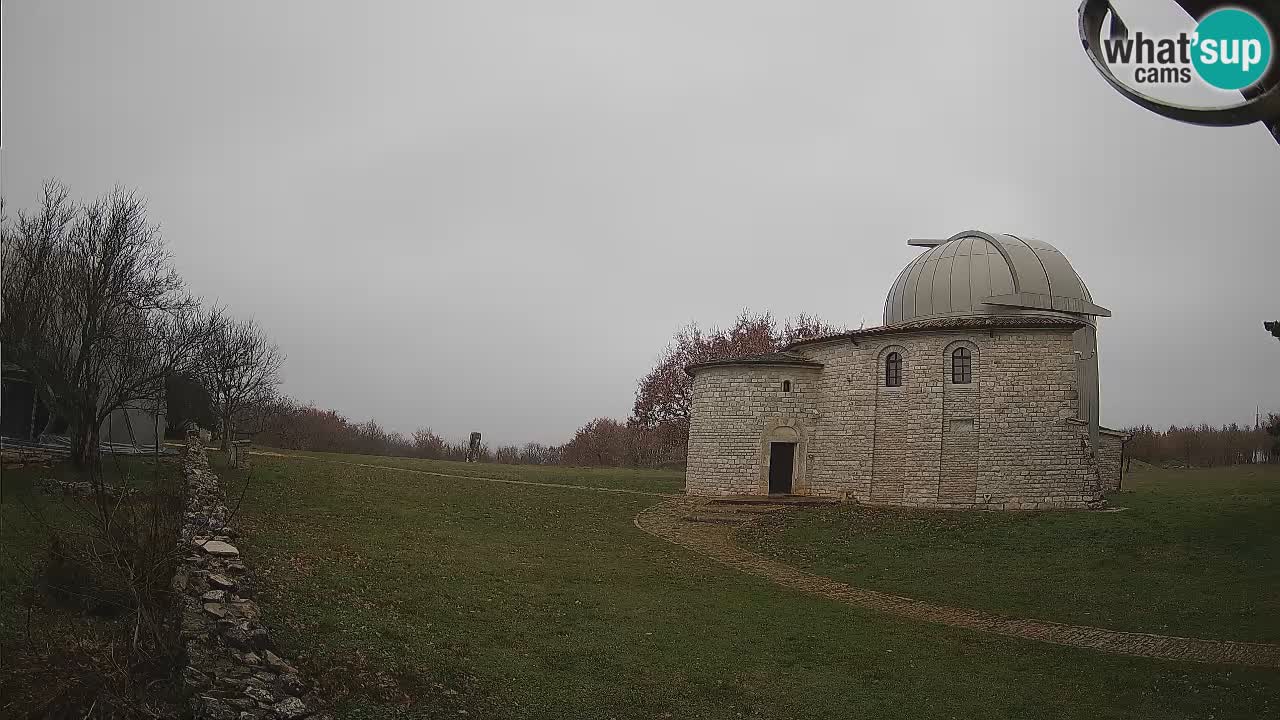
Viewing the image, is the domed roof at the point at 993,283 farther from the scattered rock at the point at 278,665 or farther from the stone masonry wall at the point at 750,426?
the scattered rock at the point at 278,665

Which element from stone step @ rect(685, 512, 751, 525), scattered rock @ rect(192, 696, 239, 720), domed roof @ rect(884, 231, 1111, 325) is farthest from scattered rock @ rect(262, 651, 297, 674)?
domed roof @ rect(884, 231, 1111, 325)

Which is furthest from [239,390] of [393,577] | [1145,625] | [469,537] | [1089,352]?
[1089,352]

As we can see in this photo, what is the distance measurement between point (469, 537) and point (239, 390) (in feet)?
46.9

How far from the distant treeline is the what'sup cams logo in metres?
38.3

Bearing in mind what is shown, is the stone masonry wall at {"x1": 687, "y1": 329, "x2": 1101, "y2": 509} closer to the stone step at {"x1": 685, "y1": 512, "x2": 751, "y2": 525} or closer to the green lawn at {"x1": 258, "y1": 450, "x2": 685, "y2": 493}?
the stone step at {"x1": 685, "y1": 512, "x2": 751, "y2": 525}

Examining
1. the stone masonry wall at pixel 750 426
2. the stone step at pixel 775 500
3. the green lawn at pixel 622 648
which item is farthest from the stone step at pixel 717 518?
the green lawn at pixel 622 648

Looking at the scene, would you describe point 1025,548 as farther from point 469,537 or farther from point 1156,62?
point 1156,62

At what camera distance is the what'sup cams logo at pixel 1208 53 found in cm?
233

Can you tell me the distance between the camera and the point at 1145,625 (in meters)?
12.2

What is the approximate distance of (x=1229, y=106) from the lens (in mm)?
2318

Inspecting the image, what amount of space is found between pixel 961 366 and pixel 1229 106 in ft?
74.1

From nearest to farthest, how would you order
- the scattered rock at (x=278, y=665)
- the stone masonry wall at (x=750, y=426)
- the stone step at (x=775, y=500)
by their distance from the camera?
the scattered rock at (x=278, y=665) < the stone step at (x=775, y=500) < the stone masonry wall at (x=750, y=426)

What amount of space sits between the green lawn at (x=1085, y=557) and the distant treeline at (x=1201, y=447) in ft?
54.8

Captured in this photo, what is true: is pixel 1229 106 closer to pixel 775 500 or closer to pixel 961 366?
pixel 961 366
